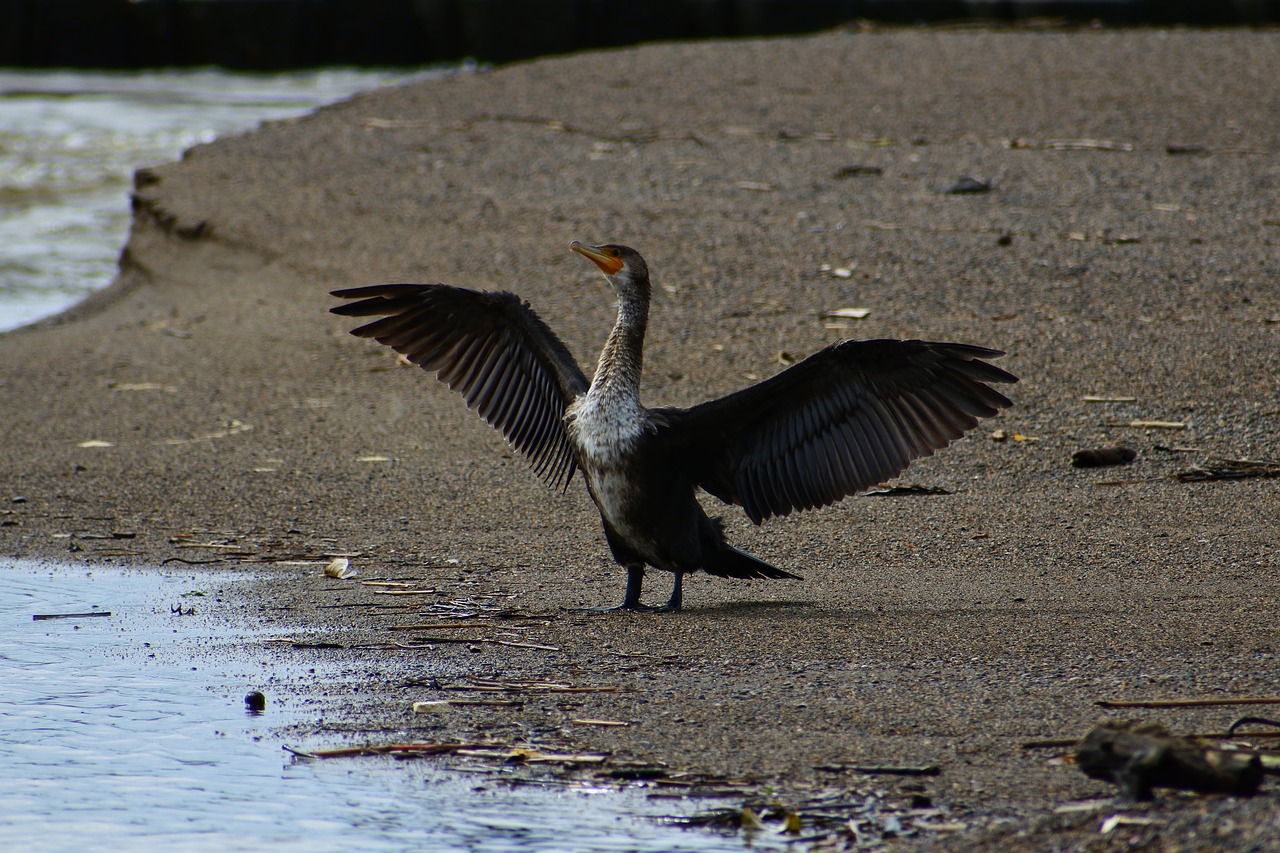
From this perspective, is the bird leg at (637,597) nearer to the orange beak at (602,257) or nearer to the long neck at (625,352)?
the long neck at (625,352)

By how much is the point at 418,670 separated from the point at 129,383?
5.15 m

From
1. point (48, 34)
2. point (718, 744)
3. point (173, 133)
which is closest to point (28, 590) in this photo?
point (718, 744)

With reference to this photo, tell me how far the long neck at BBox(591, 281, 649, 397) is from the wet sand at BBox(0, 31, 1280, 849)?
0.79 meters

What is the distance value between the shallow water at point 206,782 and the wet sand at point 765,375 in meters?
0.28

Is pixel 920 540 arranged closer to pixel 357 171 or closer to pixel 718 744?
pixel 718 744

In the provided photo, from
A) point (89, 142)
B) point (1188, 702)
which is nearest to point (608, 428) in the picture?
point (1188, 702)

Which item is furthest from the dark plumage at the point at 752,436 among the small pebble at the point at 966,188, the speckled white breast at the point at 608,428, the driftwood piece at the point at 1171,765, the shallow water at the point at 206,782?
the small pebble at the point at 966,188

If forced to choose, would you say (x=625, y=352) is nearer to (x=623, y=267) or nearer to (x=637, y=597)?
(x=623, y=267)

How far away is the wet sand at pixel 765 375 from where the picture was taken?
4355 millimetres

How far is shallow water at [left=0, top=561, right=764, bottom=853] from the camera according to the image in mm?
3617

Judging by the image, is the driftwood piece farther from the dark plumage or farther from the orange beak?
the orange beak

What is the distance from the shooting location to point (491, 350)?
627 cm

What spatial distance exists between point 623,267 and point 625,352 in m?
0.48

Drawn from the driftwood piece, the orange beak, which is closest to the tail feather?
the orange beak
